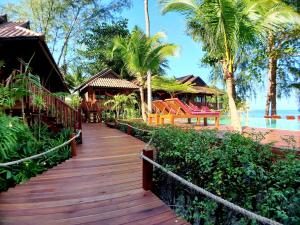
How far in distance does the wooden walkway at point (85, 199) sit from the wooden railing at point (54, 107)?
2171 mm

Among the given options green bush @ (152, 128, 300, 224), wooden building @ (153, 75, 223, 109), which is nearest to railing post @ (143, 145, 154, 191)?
green bush @ (152, 128, 300, 224)

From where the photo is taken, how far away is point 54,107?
782cm

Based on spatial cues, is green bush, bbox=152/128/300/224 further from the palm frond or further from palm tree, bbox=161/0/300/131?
the palm frond

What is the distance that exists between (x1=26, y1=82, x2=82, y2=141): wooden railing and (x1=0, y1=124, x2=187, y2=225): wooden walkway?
7.12 ft

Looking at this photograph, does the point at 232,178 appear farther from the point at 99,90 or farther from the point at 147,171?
the point at 99,90

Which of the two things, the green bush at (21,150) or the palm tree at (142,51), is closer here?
the green bush at (21,150)

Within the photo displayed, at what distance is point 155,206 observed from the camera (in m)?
3.40

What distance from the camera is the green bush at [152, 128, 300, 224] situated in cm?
216

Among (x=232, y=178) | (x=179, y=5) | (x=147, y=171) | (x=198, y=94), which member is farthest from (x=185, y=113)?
(x=198, y=94)

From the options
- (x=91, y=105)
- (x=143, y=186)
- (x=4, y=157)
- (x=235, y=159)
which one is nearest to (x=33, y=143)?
(x=4, y=157)

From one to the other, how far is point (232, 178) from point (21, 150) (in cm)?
510

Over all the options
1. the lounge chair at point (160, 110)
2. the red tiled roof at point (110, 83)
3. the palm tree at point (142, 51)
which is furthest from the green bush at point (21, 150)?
the red tiled roof at point (110, 83)

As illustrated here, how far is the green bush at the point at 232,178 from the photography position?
216 cm

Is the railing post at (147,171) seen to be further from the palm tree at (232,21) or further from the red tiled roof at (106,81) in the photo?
the red tiled roof at (106,81)
